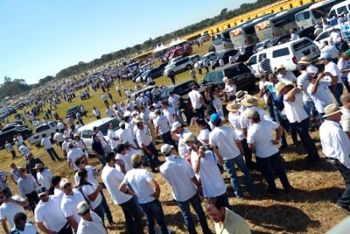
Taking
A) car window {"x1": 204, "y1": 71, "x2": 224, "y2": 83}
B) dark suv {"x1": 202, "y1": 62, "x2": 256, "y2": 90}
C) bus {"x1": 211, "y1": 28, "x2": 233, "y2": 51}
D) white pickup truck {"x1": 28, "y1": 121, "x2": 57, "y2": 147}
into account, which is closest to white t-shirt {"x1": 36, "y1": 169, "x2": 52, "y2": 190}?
dark suv {"x1": 202, "y1": 62, "x2": 256, "y2": 90}

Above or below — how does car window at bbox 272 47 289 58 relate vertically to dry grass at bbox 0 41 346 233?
above

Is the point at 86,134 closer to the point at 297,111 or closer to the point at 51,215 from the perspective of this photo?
the point at 51,215

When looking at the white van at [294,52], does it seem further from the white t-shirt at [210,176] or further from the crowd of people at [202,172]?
the white t-shirt at [210,176]

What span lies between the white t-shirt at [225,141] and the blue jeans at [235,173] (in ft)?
0.44

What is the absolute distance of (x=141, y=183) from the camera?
310 inches

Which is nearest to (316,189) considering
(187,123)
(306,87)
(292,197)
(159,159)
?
(292,197)

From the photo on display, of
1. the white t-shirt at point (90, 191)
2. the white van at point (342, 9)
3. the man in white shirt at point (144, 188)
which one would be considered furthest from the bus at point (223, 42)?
the man in white shirt at point (144, 188)

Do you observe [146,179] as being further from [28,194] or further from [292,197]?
[28,194]

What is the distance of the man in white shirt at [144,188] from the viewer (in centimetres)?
778

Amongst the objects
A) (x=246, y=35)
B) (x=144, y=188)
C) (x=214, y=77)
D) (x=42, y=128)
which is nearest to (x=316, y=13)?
(x=246, y=35)

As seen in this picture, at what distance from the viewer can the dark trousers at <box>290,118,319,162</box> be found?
9.51 metres

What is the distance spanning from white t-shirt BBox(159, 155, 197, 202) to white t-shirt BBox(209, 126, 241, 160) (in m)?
1.26

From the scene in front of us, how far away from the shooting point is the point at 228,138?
882 centimetres

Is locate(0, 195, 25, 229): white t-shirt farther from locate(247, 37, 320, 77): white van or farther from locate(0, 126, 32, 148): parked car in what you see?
locate(0, 126, 32, 148): parked car
